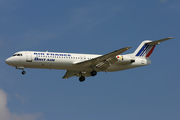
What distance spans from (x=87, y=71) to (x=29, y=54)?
7.58 metres

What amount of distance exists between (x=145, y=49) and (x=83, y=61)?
365 inches

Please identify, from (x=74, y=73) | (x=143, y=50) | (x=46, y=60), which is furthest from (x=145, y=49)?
(x=46, y=60)

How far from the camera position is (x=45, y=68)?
3622cm

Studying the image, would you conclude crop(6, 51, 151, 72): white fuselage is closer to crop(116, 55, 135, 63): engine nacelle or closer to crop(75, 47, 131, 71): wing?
crop(116, 55, 135, 63): engine nacelle

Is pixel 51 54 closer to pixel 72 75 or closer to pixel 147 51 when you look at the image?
pixel 72 75

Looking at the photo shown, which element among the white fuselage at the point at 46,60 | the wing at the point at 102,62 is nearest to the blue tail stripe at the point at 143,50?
the white fuselage at the point at 46,60

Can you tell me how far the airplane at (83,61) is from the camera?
116 ft

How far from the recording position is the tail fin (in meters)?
40.7

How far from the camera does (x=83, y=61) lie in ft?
119

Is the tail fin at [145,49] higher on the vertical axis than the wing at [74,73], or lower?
higher

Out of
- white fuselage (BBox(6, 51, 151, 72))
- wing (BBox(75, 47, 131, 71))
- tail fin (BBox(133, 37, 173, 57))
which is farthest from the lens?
tail fin (BBox(133, 37, 173, 57))

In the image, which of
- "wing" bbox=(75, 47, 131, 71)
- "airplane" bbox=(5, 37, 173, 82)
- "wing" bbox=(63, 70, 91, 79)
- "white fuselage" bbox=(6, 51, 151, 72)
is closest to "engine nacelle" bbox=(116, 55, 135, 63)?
"airplane" bbox=(5, 37, 173, 82)

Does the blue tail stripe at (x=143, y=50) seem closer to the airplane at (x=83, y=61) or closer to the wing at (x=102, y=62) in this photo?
the airplane at (x=83, y=61)

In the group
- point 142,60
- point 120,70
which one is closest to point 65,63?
point 120,70
